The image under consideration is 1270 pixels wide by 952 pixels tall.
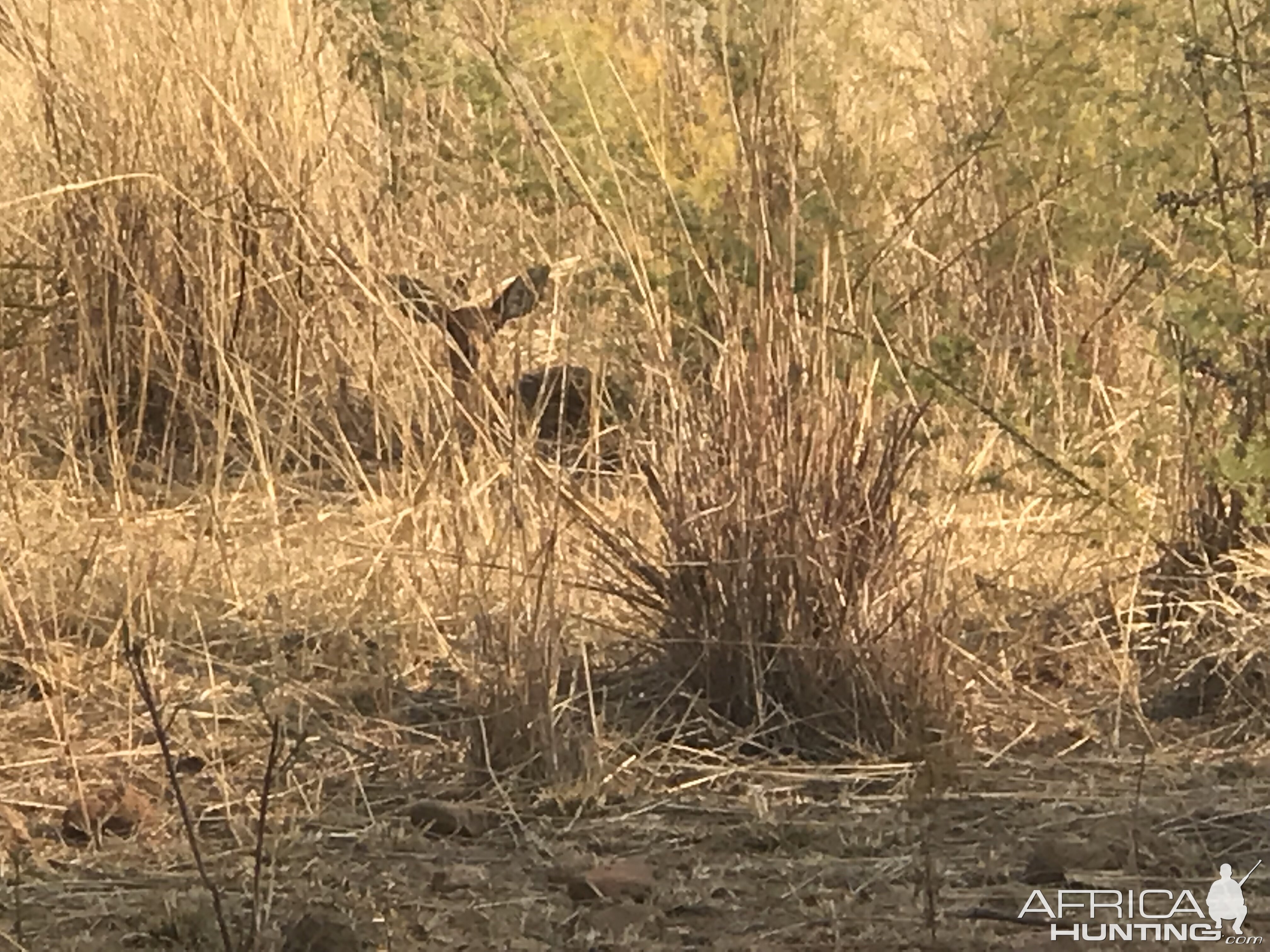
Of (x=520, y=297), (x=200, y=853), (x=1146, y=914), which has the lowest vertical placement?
(x=1146, y=914)

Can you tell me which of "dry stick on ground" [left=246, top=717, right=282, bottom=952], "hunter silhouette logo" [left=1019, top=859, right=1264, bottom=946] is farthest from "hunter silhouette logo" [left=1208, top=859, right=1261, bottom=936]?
"dry stick on ground" [left=246, top=717, right=282, bottom=952]

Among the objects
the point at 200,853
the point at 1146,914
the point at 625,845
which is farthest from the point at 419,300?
the point at 1146,914

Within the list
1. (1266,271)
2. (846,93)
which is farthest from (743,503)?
(846,93)

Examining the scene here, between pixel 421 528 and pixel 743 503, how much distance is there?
0.74 meters

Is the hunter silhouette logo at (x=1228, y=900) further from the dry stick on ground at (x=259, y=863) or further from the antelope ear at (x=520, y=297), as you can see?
the antelope ear at (x=520, y=297)

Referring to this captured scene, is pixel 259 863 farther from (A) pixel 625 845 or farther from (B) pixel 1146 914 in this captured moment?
(B) pixel 1146 914

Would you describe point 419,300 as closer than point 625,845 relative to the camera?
No

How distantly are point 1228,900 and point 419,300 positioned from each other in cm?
209

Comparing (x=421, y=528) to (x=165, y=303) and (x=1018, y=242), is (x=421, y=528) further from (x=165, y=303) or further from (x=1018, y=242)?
(x=1018, y=242)

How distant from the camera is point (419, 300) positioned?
3744 millimetres

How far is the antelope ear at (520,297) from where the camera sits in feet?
12.5

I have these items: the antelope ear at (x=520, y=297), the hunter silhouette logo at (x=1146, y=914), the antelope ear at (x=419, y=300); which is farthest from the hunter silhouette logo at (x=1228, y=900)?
the antelope ear at (x=520, y=297)

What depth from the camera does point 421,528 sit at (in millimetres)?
3240

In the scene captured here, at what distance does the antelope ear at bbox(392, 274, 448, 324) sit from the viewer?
351 centimetres
